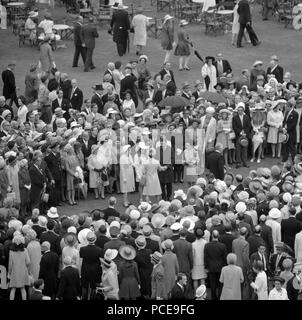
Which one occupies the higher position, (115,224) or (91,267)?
(115,224)

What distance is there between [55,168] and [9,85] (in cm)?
564

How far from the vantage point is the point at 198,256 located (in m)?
22.9

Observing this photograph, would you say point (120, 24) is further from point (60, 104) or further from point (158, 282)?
point (158, 282)

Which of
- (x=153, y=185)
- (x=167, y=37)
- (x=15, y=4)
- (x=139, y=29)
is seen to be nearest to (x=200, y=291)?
(x=153, y=185)

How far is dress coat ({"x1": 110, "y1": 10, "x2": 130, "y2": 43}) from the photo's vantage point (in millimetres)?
35688

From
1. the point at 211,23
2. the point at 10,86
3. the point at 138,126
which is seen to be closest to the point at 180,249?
the point at 138,126

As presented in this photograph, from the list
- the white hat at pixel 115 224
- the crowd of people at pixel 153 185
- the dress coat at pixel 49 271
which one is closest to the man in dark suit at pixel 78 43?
the crowd of people at pixel 153 185

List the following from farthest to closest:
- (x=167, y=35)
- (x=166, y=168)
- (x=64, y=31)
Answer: (x=64, y=31), (x=167, y=35), (x=166, y=168)

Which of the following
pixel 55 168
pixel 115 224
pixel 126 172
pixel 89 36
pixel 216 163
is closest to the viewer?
pixel 115 224

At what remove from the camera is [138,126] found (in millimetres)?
28875

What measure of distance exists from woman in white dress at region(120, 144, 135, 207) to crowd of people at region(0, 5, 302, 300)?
2 centimetres

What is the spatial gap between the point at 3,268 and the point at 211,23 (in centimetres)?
1790

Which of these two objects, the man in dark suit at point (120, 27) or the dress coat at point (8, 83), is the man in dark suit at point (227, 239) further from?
the man in dark suit at point (120, 27)
